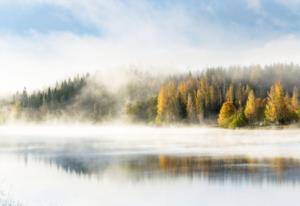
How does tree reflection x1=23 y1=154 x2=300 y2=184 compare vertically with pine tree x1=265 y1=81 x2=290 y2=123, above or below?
below

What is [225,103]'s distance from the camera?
126812 millimetres

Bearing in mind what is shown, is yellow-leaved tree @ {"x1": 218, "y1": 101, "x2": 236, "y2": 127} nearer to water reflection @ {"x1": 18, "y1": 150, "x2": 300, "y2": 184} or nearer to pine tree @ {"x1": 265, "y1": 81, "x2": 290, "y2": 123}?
pine tree @ {"x1": 265, "y1": 81, "x2": 290, "y2": 123}

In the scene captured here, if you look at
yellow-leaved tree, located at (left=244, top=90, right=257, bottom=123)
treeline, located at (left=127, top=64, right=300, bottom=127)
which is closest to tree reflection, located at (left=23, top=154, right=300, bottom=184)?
treeline, located at (left=127, top=64, right=300, bottom=127)

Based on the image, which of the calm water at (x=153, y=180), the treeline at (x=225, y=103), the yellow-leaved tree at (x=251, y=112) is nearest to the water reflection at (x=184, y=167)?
the calm water at (x=153, y=180)

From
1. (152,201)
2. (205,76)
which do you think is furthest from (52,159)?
(205,76)

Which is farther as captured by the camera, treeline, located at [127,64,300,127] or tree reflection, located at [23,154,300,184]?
treeline, located at [127,64,300,127]

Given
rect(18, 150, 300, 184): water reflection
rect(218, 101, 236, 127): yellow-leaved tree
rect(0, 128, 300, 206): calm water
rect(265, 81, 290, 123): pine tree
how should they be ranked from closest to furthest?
rect(0, 128, 300, 206): calm water, rect(18, 150, 300, 184): water reflection, rect(265, 81, 290, 123): pine tree, rect(218, 101, 236, 127): yellow-leaved tree

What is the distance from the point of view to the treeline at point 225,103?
113688 mm

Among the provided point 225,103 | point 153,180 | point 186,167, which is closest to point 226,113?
point 225,103

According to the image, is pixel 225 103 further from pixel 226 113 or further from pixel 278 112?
pixel 278 112

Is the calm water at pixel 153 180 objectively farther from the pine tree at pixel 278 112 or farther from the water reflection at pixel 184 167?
the pine tree at pixel 278 112

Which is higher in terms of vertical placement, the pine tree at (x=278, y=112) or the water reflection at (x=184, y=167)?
the pine tree at (x=278, y=112)

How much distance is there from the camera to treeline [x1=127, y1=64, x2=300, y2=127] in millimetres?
113688

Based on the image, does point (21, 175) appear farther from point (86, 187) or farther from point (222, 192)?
point (222, 192)
